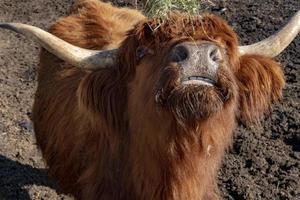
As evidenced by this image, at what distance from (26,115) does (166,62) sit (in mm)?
4099

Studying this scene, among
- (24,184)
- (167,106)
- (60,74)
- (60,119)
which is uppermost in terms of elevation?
(167,106)

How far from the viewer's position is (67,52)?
4230 mm

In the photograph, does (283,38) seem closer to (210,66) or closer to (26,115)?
(210,66)

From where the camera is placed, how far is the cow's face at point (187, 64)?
135 inches

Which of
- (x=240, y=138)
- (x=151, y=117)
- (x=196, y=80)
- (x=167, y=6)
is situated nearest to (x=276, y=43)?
(x=167, y=6)

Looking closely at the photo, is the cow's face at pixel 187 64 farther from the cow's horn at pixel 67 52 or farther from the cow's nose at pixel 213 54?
the cow's horn at pixel 67 52

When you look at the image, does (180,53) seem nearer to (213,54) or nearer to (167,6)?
(213,54)

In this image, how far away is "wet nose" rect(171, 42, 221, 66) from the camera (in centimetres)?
341

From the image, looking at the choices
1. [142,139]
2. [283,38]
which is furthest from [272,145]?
[142,139]

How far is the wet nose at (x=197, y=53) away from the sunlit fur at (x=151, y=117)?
9 cm

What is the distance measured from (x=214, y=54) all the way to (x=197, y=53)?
0.44ft

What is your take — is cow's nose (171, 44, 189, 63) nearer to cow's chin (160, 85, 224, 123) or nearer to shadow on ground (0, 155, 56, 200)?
cow's chin (160, 85, 224, 123)

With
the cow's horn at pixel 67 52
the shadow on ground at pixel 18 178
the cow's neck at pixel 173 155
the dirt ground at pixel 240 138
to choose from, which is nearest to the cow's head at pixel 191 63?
the cow's horn at pixel 67 52

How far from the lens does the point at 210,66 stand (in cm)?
343
